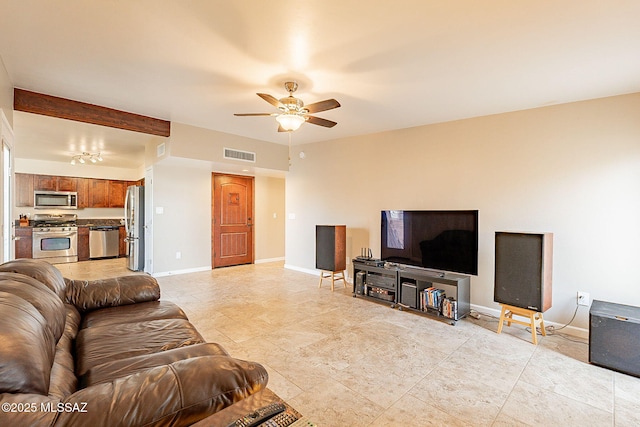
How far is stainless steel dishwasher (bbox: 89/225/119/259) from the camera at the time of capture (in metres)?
7.07

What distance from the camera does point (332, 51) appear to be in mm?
2312

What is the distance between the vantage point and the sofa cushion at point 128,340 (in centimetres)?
151

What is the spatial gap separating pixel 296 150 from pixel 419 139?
2549mm

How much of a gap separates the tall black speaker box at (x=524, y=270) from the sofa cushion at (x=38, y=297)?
11.4 feet

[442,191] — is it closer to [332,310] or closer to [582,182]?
[582,182]

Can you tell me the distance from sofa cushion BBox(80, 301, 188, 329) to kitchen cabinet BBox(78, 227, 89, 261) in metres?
6.17

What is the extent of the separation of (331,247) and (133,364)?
11.1ft

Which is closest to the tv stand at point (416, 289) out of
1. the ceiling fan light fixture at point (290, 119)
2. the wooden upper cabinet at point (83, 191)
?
the ceiling fan light fixture at point (290, 119)

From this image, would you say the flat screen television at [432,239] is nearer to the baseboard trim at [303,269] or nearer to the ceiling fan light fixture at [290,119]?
the baseboard trim at [303,269]

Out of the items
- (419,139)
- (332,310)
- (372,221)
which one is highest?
(419,139)

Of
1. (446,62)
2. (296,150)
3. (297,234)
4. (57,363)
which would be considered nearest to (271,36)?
(446,62)

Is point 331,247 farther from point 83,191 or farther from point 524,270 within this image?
point 83,191

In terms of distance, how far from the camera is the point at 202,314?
136 inches

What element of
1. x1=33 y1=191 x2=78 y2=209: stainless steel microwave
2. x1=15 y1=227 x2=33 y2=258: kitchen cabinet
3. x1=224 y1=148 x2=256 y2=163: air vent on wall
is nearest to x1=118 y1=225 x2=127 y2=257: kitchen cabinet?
x1=33 y1=191 x2=78 y2=209: stainless steel microwave
